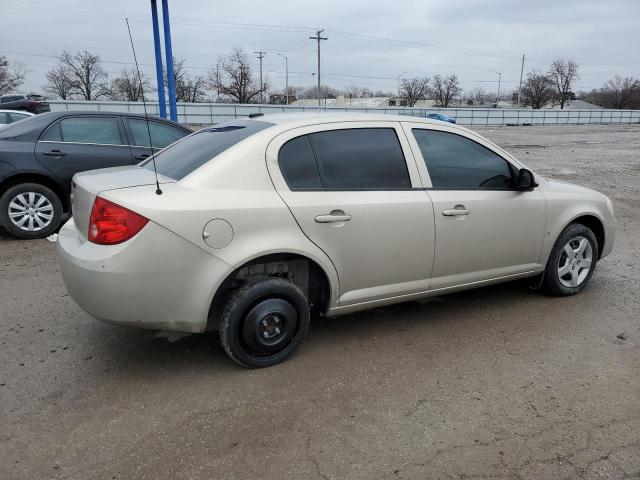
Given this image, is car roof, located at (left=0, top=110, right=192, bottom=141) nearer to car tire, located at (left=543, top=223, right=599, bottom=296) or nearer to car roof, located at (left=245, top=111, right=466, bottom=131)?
car roof, located at (left=245, top=111, right=466, bottom=131)

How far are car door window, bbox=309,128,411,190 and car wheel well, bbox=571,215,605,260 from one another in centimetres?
203

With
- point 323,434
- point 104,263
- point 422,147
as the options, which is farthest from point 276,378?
point 422,147

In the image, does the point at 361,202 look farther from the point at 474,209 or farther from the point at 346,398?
the point at 346,398

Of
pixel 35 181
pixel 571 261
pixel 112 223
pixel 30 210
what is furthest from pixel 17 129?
pixel 571 261

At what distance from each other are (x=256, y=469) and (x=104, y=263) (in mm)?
1383

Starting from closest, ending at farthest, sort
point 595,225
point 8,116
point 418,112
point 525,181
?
point 525,181 < point 595,225 < point 8,116 < point 418,112

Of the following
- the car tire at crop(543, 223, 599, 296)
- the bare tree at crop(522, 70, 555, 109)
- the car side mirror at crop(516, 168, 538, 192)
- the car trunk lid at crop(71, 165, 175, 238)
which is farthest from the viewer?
the bare tree at crop(522, 70, 555, 109)

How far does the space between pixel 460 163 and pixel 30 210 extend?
5.23 metres

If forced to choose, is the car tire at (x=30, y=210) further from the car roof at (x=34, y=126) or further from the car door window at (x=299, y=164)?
the car door window at (x=299, y=164)

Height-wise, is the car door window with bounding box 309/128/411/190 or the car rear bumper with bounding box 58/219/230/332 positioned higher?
the car door window with bounding box 309/128/411/190

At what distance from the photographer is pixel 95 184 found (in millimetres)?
3295

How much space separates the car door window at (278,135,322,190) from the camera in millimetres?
3316

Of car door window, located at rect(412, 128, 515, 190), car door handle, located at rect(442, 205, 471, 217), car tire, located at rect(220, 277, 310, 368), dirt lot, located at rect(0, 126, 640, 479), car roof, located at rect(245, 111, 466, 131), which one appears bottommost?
dirt lot, located at rect(0, 126, 640, 479)

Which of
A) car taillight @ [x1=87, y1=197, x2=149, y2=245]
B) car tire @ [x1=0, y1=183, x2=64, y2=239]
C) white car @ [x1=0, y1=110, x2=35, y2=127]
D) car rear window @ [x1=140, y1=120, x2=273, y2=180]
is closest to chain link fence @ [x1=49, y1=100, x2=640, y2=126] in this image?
white car @ [x1=0, y1=110, x2=35, y2=127]
